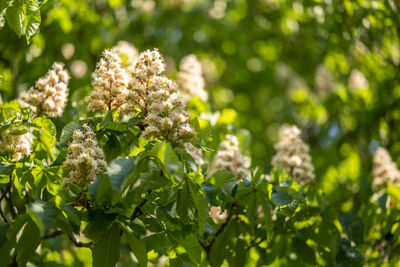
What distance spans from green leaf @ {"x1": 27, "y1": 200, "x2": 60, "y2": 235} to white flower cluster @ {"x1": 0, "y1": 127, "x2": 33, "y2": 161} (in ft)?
1.88

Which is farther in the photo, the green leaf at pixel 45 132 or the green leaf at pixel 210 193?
the green leaf at pixel 45 132

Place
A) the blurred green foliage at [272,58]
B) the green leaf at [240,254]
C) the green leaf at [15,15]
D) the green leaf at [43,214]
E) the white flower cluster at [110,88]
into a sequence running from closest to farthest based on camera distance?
the green leaf at [43,214] < the green leaf at [15,15] < the white flower cluster at [110,88] < the green leaf at [240,254] < the blurred green foliage at [272,58]

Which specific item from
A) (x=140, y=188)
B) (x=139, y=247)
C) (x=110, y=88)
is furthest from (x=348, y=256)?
(x=110, y=88)

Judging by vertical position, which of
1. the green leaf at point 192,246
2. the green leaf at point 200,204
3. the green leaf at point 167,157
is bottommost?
the green leaf at point 192,246

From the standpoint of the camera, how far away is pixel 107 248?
1.91 metres

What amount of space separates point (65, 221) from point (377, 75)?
12.8 feet

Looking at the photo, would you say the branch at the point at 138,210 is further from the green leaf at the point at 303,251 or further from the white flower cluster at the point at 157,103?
the green leaf at the point at 303,251

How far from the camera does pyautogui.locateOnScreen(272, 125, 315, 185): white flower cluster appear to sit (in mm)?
3244

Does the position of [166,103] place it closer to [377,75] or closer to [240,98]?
[377,75]

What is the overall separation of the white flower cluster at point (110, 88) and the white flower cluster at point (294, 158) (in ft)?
4.52

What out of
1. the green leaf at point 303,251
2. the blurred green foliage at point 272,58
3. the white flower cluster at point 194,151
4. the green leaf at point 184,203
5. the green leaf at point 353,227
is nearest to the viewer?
the green leaf at point 184,203

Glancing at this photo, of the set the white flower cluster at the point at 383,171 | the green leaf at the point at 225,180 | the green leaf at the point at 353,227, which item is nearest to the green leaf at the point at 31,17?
the green leaf at the point at 225,180

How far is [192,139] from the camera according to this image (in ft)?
6.51

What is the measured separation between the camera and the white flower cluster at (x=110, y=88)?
7.55 ft
